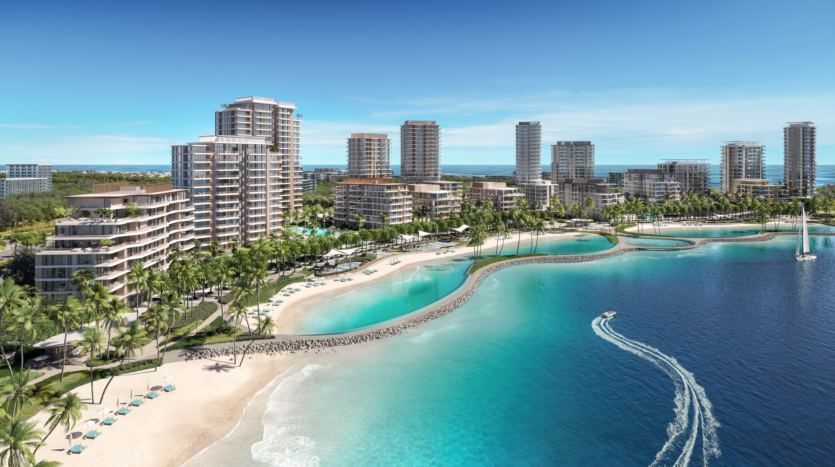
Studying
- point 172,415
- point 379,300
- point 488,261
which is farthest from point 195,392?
point 488,261

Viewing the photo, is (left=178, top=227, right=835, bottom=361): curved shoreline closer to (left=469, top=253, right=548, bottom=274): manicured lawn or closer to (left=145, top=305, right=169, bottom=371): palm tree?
(left=145, top=305, right=169, bottom=371): palm tree

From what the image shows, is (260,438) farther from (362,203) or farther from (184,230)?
(362,203)

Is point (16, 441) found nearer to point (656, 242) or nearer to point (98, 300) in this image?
point (98, 300)

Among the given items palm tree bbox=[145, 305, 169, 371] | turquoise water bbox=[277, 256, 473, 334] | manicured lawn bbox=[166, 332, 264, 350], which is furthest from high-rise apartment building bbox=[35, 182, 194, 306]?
turquoise water bbox=[277, 256, 473, 334]

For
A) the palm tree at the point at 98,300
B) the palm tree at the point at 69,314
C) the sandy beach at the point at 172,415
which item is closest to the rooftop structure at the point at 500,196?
the sandy beach at the point at 172,415

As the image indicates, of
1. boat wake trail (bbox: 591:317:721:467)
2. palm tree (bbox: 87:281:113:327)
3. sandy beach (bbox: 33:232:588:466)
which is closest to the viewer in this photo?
sandy beach (bbox: 33:232:588:466)

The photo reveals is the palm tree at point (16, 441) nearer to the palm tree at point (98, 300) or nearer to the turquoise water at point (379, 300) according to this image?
the palm tree at point (98, 300)

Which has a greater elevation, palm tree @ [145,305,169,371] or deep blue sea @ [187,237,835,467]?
palm tree @ [145,305,169,371]
